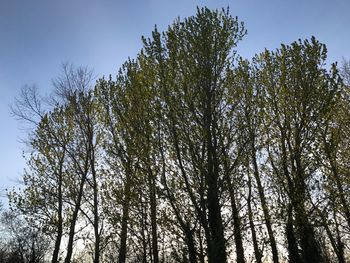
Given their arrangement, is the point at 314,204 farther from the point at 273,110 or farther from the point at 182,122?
the point at 182,122

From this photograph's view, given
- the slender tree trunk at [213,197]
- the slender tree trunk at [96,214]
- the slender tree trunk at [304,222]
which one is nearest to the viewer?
the slender tree trunk at [213,197]

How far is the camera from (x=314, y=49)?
1047cm

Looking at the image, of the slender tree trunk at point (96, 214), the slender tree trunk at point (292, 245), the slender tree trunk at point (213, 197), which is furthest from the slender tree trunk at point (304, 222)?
the slender tree trunk at point (96, 214)

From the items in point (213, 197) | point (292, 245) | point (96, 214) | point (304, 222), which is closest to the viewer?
point (213, 197)

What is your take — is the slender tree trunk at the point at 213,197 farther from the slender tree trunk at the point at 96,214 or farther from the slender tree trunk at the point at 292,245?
the slender tree trunk at the point at 96,214

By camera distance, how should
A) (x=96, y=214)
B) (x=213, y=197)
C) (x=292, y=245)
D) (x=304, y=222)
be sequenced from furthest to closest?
(x=96, y=214)
(x=292, y=245)
(x=304, y=222)
(x=213, y=197)

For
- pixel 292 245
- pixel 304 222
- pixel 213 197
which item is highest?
pixel 213 197

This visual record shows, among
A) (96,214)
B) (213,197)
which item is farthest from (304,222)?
(96,214)

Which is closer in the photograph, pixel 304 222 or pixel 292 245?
pixel 304 222

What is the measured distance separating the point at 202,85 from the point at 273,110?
3.86 meters

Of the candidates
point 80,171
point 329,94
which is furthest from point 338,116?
point 80,171

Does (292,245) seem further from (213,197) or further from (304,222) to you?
(213,197)

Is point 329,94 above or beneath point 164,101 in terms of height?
above

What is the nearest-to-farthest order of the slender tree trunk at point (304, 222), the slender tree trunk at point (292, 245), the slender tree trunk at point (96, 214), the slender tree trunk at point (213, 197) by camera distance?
1. the slender tree trunk at point (213, 197)
2. the slender tree trunk at point (304, 222)
3. the slender tree trunk at point (292, 245)
4. the slender tree trunk at point (96, 214)
